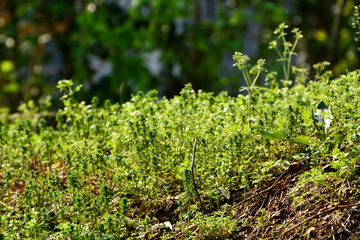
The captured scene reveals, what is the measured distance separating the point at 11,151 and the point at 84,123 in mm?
587

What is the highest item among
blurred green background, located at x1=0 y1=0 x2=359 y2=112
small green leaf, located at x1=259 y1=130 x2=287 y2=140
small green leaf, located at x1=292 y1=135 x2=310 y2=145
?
blurred green background, located at x1=0 y1=0 x2=359 y2=112

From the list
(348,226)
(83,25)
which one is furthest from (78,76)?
(348,226)

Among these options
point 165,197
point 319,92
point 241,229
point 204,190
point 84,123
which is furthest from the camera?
point 84,123

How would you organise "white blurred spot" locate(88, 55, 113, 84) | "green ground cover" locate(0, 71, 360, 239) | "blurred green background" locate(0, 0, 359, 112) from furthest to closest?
1. "white blurred spot" locate(88, 55, 113, 84)
2. "blurred green background" locate(0, 0, 359, 112)
3. "green ground cover" locate(0, 71, 360, 239)

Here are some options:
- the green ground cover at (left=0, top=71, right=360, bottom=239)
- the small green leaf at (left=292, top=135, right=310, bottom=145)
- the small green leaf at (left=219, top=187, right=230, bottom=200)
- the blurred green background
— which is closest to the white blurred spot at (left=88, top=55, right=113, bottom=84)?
the blurred green background

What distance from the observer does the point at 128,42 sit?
300 inches

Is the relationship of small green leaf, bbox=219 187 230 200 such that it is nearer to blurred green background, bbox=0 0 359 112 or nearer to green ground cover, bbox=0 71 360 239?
green ground cover, bbox=0 71 360 239

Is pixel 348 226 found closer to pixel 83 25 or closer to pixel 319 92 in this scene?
pixel 319 92

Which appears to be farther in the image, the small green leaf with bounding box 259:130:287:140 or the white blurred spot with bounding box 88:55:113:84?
the white blurred spot with bounding box 88:55:113:84

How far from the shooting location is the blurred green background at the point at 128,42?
299 inches

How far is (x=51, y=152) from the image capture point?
9.78 ft

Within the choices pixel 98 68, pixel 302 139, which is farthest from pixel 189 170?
pixel 98 68

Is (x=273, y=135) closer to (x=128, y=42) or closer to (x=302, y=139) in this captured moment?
(x=302, y=139)

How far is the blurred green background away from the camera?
7602 millimetres
